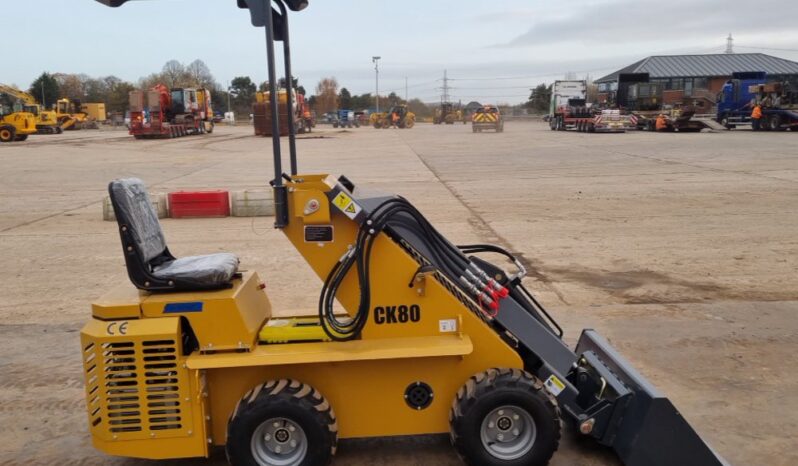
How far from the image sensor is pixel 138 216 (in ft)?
12.2

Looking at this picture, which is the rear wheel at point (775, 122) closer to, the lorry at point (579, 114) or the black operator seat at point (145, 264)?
the lorry at point (579, 114)

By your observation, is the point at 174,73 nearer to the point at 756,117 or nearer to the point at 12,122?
the point at 12,122

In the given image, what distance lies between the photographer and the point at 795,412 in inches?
169

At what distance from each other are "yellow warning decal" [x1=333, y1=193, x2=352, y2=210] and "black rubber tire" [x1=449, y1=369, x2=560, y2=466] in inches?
45.0

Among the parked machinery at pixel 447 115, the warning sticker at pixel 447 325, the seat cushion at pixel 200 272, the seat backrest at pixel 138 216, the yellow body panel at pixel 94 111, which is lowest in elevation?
the warning sticker at pixel 447 325

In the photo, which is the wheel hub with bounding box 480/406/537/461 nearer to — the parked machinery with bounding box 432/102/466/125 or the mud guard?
the mud guard

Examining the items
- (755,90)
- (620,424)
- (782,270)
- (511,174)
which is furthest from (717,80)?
(620,424)

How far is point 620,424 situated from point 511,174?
16.2 meters

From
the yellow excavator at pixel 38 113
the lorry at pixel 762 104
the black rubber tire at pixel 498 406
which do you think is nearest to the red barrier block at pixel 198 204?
the black rubber tire at pixel 498 406

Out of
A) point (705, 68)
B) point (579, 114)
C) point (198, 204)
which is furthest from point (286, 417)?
point (705, 68)

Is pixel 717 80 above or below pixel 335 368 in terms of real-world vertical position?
above

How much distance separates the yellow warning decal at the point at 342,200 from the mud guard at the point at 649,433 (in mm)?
1759

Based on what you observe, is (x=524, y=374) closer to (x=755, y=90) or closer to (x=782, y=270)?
(x=782, y=270)

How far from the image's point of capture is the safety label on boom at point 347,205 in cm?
350
